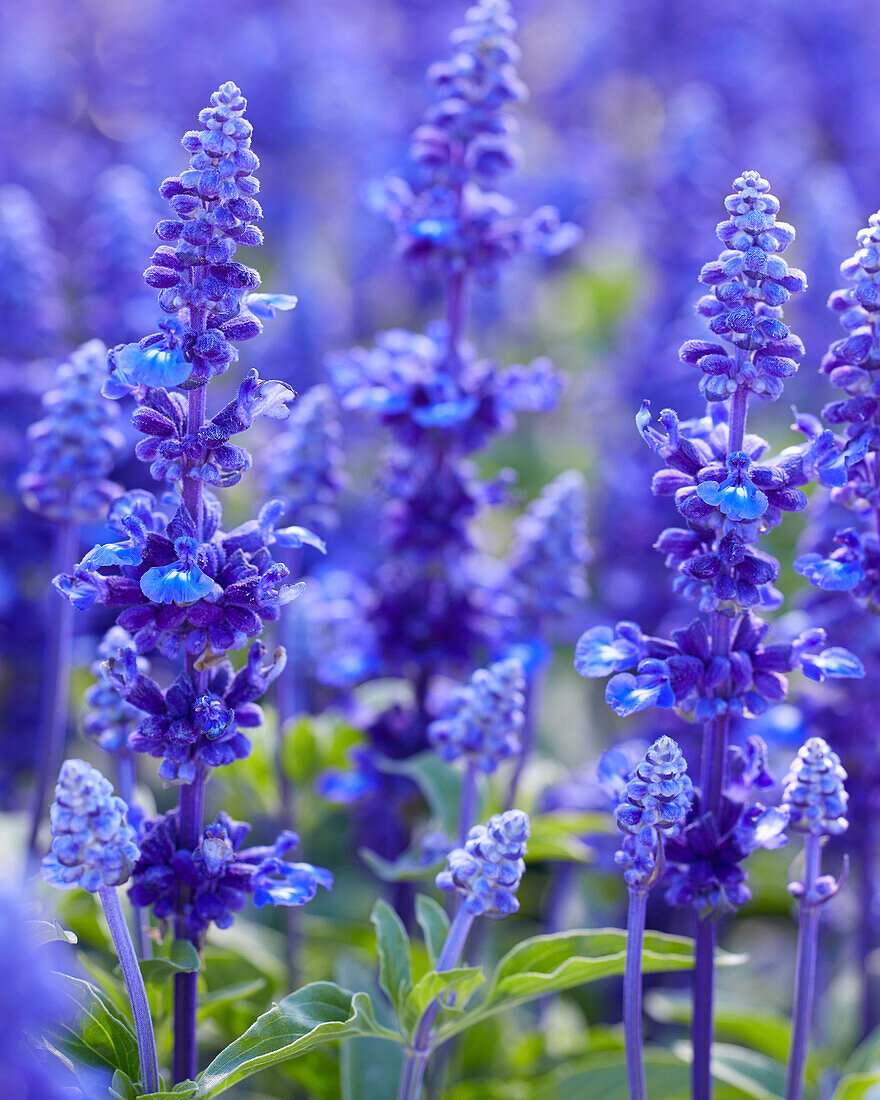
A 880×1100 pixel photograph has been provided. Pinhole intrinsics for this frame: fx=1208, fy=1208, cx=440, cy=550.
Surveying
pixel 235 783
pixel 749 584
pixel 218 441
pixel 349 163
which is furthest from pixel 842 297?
pixel 349 163

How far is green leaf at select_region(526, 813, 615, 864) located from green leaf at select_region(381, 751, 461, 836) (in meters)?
0.22

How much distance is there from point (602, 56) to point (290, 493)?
27.6 feet

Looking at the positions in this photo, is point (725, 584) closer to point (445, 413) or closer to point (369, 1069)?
point (445, 413)

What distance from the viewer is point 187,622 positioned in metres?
2.29

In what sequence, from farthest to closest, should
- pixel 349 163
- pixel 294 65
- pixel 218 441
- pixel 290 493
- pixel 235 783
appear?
1. pixel 294 65
2. pixel 349 163
3. pixel 235 783
4. pixel 290 493
5. pixel 218 441

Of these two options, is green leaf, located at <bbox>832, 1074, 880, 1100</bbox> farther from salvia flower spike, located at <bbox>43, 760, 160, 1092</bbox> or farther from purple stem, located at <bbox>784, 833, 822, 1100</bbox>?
salvia flower spike, located at <bbox>43, 760, 160, 1092</bbox>

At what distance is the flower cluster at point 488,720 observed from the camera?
2684 millimetres

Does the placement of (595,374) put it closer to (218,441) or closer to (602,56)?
(218,441)

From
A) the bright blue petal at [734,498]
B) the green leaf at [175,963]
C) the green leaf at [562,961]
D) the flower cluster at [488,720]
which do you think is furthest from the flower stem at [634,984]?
the green leaf at [175,963]

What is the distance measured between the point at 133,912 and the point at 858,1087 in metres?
1.70

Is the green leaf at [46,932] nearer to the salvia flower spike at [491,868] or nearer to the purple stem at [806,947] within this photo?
the salvia flower spike at [491,868]

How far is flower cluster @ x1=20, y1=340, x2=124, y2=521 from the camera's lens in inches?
125

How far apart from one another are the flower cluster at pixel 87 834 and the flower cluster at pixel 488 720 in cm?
90

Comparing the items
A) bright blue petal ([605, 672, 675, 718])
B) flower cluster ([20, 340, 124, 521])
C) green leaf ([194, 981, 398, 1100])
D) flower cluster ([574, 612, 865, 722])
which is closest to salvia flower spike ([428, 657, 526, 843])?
flower cluster ([574, 612, 865, 722])
